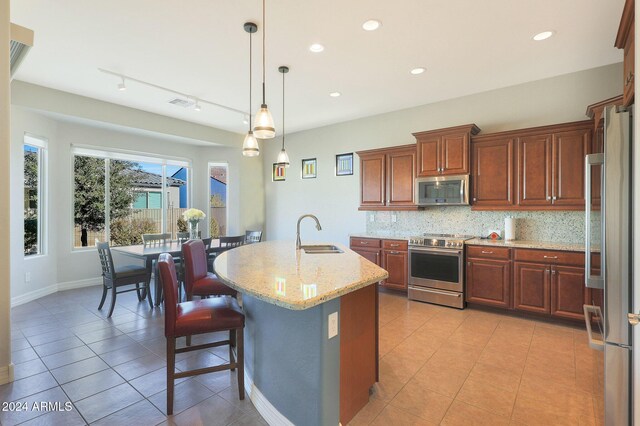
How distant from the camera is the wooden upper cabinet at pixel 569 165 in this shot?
3477 millimetres

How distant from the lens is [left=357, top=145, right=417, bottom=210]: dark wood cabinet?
4773 mm

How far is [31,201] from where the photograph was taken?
4.72 meters

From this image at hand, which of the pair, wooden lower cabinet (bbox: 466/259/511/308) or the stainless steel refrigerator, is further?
wooden lower cabinet (bbox: 466/259/511/308)

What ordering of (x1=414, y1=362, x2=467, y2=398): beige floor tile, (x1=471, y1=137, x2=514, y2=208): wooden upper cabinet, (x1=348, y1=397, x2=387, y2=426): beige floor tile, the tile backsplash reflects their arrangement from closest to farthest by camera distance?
(x1=348, y1=397, x2=387, y2=426): beige floor tile
(x1=414, y1=362, x2=467, y2=398): beige floor tile
the tile backsplash
(x1=471, y1=137, x2=514, y2=208): wooden upper cabinet

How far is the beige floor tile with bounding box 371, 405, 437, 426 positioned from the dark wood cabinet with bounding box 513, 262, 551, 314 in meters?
2.42

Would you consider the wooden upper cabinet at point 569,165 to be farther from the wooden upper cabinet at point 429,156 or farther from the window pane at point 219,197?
the window pane at point 219,197

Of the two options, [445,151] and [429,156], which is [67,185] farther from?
[445,151]

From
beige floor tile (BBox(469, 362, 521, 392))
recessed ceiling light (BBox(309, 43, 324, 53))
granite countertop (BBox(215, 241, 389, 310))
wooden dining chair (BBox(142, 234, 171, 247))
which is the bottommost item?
beige floor tile (BBox(469, 362, 521, 392))

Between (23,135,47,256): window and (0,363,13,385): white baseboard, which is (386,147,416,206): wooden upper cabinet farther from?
(23,135,47,256): window

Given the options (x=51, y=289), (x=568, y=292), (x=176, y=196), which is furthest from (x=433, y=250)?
(x=51, y=289)

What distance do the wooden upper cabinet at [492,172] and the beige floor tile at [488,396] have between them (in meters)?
2.39

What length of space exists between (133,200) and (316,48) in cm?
470

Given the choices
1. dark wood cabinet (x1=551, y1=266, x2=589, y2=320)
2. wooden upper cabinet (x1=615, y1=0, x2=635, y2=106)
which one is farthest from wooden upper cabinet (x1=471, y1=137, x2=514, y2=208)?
wooden upper cabinet (x1=615, y1=0, x2=635, y2=106)

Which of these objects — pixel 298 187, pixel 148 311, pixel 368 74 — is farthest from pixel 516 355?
pixel 298 187
